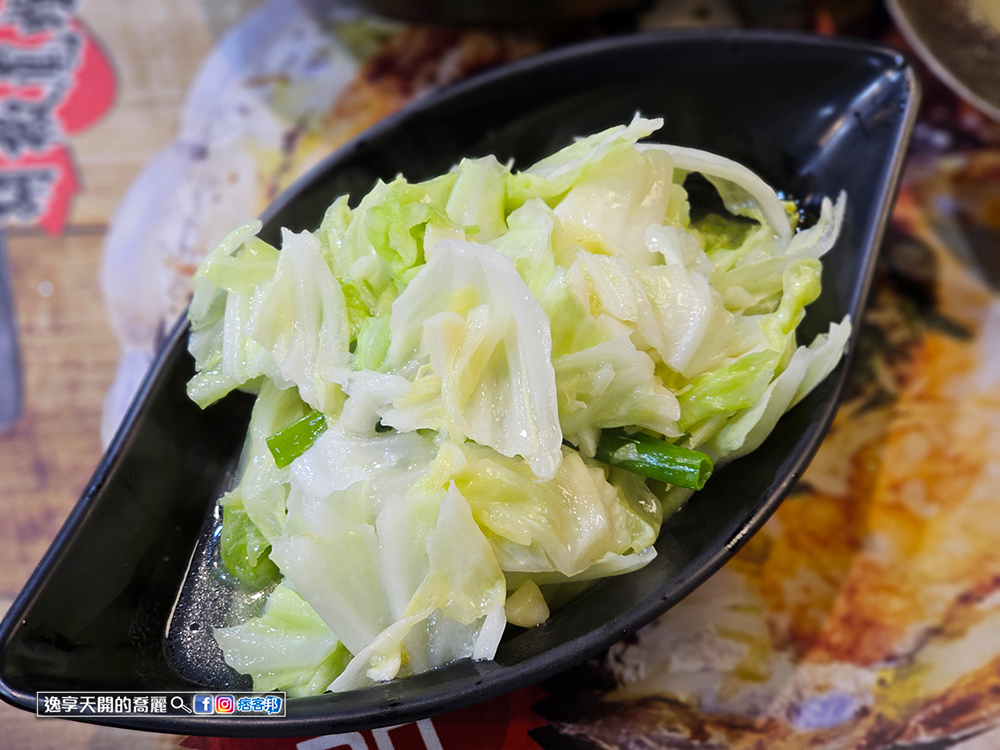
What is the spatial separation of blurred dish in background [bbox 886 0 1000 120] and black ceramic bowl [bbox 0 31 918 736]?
2.06 feet

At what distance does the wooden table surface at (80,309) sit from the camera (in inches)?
65.9

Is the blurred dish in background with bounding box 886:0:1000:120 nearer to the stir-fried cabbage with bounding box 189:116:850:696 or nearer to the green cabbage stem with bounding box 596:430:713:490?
the stir-fried cabbage with bounding box 189:116:850:696

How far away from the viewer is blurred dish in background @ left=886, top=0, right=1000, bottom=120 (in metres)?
2.04

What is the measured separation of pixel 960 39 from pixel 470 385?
1.89 m

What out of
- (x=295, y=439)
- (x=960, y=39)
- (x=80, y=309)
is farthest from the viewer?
(x=960, y=39)

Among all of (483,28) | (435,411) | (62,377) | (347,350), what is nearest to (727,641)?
(435,411)

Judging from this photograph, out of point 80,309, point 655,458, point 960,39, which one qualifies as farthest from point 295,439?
point 960,39

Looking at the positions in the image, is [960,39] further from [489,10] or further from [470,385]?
[470,385]

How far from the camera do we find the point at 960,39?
212cm

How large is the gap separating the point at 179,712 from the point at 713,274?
1.12m

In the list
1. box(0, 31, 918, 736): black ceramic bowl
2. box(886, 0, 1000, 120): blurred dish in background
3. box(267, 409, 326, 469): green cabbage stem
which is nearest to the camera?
box(0, 31, 918, 736): black ceramic bowl

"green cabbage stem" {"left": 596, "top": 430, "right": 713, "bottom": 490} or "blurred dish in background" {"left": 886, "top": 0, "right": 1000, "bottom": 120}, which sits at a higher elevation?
"blurred dish in background" {"left": 886, "top": 0, "right": 1000, "bottom": 120}

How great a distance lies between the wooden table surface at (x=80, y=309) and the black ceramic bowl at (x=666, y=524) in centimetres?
33

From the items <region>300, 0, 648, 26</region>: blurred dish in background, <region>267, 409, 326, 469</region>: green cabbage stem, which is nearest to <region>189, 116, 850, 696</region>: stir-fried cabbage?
<region>267, 409, 326, 469</region>: green cabbage stem
